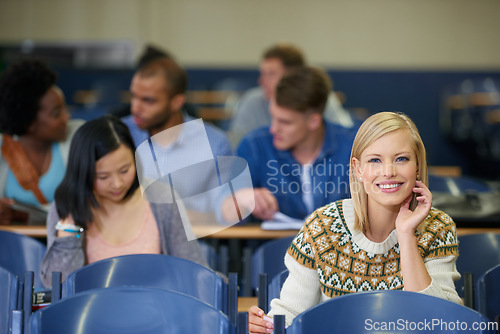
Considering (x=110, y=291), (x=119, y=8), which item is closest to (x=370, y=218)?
(x=110, y=291)

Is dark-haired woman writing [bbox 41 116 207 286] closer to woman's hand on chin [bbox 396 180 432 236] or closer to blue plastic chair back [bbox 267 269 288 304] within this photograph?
blue plastic chair back [bbox 267 269 288 304]

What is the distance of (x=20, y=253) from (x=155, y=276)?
73 cm

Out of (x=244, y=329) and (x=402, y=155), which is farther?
(x=402, y=155)

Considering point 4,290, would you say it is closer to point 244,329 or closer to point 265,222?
point 244,329

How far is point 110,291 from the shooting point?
1652 mm

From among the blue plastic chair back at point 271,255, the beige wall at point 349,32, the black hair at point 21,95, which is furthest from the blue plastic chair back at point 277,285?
the beige wall at point 349,32

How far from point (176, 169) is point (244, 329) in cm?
85

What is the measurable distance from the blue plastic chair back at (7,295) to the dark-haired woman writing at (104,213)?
0.35 metres

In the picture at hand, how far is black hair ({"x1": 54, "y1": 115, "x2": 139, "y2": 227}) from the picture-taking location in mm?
2371

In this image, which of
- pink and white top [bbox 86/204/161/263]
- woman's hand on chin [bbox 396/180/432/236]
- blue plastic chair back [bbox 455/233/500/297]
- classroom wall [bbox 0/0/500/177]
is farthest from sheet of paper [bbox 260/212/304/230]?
classroom wall [bbox 0/0/500/177]

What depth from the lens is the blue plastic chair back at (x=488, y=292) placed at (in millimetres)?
1998

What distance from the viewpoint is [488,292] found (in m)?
2.01

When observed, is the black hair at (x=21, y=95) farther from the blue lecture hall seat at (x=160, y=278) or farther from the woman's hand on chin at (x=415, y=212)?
the woman's hand on chin at (x=415, y=212)

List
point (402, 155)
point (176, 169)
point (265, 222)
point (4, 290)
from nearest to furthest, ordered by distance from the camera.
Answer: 1. point (402, 155)
2. point (4, 290)
3. point (176, 169)
4. point (265, 222)
